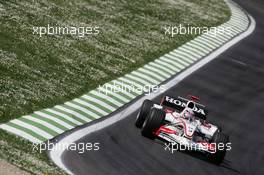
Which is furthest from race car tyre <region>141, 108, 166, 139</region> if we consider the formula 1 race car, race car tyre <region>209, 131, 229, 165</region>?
race car tyre <region>209, 131, 229, 165</region>

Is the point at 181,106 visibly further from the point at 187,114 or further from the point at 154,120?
the point at 154,120

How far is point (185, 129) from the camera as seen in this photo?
2525cm

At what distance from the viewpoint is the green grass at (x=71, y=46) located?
26375 millimetres

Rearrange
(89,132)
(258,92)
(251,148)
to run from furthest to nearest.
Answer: (258,92), (251,148), (89,132)

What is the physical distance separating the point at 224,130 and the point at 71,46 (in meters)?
10.2

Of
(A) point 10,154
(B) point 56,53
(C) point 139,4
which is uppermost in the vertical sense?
(A) point 10,154

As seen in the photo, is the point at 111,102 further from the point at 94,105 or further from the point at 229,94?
the point at 229,94

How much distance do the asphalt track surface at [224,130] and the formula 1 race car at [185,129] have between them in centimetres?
42

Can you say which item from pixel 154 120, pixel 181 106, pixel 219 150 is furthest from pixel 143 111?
pixel 219 150

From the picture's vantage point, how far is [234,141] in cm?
2809

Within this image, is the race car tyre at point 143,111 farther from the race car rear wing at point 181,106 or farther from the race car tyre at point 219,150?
the race car tyre at point 219,150

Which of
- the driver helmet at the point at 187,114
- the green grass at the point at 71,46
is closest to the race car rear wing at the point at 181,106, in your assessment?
the driver helmet at the point at 187,114

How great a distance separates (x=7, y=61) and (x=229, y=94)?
37.8 ft

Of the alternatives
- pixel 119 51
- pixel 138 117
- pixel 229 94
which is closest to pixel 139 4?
pixel 119 51
